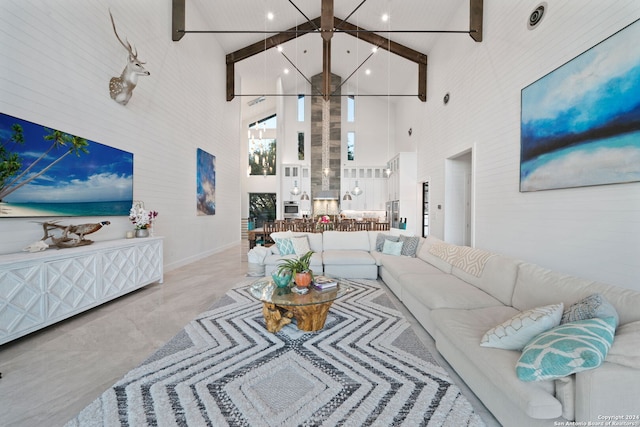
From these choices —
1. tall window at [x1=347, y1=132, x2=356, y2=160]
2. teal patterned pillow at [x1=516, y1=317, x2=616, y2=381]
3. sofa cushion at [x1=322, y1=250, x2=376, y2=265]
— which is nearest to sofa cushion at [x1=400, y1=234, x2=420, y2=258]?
sofa cushion at [x1=322, y1=250, x2=376, y2=265]

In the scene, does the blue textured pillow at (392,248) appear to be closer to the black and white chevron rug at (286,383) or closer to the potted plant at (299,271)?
the black and white chevron rug at (286,383)

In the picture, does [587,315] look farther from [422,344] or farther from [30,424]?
[30,424]

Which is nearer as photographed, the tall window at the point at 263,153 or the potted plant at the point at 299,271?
the potted plant at the point at 299,271

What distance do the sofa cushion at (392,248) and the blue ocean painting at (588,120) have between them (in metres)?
2.05

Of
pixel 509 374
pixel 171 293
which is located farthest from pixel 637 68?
pixel 171 293

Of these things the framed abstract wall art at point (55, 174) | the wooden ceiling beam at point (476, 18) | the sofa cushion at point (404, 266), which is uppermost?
the wooden ceiling beam at point (476, 18)

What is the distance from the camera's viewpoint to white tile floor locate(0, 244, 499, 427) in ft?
5.40

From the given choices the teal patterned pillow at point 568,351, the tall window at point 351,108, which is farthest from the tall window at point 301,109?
the teal patterned pillow at point 568,351

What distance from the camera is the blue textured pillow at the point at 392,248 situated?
4578mm

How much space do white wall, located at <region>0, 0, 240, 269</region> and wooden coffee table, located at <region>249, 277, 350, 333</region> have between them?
2623 millimetres

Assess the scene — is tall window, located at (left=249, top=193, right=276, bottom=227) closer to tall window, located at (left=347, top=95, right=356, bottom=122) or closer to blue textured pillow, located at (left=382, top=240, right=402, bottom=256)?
tall window, located at (left=347, top=95, right=356, bottom=122)

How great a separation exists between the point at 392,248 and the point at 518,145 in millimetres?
2494

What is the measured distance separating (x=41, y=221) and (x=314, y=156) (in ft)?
31.2

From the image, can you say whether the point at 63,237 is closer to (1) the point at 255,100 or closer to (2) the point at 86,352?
(2) the point at 86,352
